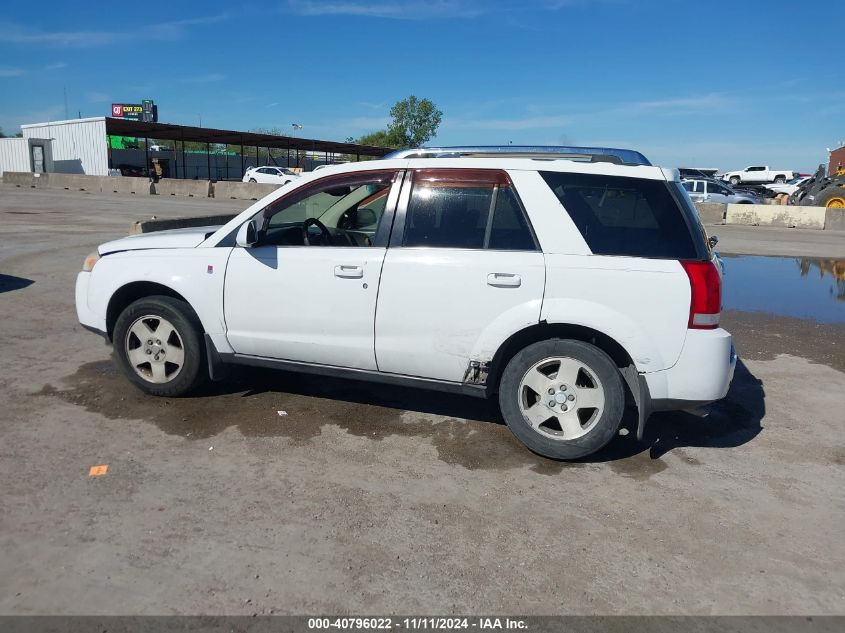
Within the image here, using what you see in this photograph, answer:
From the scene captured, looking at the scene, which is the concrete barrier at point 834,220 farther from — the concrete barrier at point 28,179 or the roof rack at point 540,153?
the concrete barrier at point 28,179

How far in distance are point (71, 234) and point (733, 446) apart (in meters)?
15.1

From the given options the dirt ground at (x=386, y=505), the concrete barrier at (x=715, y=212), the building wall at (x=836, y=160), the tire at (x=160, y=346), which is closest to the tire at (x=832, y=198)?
the building wall at (x=836, y=160)

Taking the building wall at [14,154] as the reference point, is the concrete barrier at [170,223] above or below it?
below

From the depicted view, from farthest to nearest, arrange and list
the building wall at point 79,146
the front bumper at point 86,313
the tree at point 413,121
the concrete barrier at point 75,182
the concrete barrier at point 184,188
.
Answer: the tree at point 413,121
the building wall at point 79,146
the concrete barrier at point 75,182
the concrete barrier at point 184,188
the front bumper at point 86,313

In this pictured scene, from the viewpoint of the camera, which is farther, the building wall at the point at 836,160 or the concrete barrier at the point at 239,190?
the concrete barrier at the point at 239,190

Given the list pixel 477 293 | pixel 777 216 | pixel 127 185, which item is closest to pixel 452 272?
pixel 477 293

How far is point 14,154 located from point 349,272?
5187 centimetres

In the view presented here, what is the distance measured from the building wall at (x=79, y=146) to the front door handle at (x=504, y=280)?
49424 millimetres

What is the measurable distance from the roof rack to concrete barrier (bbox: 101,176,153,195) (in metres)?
34.4

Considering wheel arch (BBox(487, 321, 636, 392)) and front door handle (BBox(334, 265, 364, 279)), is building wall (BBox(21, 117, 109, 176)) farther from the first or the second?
wheel arch (BBox(487, 321, 636, 392))

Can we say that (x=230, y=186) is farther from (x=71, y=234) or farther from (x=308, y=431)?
(x=308, y=431)

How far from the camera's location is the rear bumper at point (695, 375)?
13.3 ft

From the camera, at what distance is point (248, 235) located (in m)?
4.71

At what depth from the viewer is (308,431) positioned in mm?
4723
